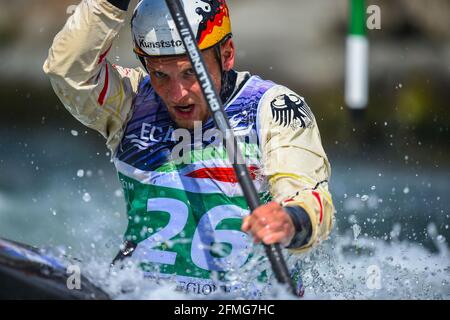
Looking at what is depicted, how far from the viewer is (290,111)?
3.30 meters

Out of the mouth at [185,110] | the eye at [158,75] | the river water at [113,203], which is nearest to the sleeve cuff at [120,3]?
the eye at [158,75]

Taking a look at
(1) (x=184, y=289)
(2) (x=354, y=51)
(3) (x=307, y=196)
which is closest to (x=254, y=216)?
(3) (x=307, y=196)

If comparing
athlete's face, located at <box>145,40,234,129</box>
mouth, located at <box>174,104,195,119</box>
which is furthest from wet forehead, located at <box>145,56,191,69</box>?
mouth, located at <box>174,104,195,119</box>

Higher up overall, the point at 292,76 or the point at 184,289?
the point at 184,289

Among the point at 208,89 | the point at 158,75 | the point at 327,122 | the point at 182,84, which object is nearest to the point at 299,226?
the point at 208,89

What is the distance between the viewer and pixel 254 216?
274 centimetres

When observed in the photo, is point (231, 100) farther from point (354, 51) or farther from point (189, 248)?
point (354, 51)

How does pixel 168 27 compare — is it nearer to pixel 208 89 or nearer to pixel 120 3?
pixel 120 3

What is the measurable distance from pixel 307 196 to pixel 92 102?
0.87 metres

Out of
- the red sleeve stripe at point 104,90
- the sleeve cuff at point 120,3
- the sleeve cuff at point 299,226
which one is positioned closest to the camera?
the sleeve cuff at point 299,226

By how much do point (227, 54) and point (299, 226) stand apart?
850 mm

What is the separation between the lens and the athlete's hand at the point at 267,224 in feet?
8.95

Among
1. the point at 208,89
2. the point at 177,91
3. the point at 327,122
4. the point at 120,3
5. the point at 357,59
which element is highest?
the point at 120,3

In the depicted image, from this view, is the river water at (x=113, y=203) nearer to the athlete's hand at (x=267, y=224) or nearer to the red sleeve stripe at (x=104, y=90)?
the red sleeve stripe at (x=104, y=90)
